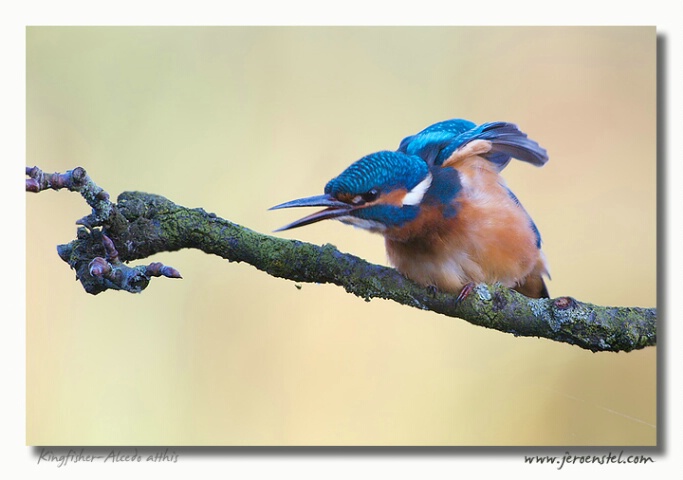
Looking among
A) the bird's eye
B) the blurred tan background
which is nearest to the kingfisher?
the bird's eye

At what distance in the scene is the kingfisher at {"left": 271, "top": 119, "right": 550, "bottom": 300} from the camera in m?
2.02

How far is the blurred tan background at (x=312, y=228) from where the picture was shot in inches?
91.7

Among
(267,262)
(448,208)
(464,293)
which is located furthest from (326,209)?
(464,293)

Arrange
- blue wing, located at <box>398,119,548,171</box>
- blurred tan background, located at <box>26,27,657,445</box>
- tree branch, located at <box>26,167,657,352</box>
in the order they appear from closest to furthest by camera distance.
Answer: tree branch, located at <box>26,167,657,352</box>
blue wing, located at <box>398,119,548,171</box>
blurred tan background, located at <box>26,27,657,445</box>

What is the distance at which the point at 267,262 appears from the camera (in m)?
1.93

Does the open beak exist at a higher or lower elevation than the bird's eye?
lower

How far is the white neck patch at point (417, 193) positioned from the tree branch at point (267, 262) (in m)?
0.22

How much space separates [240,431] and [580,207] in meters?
1.42

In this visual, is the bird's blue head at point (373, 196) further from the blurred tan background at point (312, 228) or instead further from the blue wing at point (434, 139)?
the blurred tan background at point (312, 228)

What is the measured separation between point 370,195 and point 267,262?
35cm

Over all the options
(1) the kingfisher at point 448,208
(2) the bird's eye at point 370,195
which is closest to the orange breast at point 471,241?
(1) the kingfisher at point 448,208

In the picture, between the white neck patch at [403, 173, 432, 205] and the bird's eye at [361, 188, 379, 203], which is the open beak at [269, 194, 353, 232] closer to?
the bird's eye at [361, 188, 379, 203]
